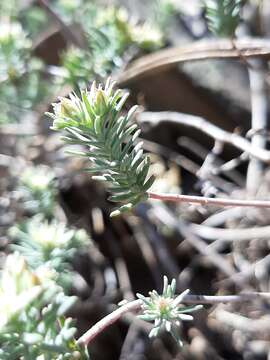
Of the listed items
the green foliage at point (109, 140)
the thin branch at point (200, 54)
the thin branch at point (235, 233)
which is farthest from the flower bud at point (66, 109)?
the thin branch at point (235, 233)

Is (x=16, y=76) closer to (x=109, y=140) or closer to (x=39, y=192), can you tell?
(x=39, y=192)

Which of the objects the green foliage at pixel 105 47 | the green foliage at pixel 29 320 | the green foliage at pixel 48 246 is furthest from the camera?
the green foliage at pixel 105 47

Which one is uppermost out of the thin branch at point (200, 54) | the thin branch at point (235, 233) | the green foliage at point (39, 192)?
the thin branch at point (200, 54)

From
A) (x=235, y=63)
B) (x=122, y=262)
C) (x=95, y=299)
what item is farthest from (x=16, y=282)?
(x=235, y=63)

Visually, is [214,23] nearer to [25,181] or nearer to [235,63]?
[25,181]

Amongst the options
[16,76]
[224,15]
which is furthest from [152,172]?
[224,15]

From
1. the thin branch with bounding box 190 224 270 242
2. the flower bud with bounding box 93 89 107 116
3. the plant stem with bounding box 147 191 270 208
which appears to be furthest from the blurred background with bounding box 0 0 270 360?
the flower bud with bounding box 93 89 107 116

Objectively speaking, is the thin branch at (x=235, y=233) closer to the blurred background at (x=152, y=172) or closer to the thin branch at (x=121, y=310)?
the blurred background at (x=152, y=172)
